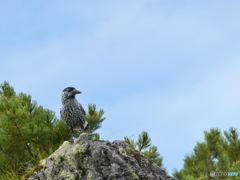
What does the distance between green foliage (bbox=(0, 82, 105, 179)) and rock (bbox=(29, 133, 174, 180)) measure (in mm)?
3255

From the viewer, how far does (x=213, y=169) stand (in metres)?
12.1

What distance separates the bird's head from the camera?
881 cm

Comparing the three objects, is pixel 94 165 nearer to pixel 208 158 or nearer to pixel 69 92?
pixel 69 92

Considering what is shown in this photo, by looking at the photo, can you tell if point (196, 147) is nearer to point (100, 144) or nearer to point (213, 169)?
point (213, 169)

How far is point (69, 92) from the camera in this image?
8.91 m

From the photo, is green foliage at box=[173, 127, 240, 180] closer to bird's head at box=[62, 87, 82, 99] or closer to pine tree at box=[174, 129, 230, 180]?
pine tree at box=[174, 129, 230, 180]

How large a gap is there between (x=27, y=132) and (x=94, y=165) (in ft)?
12.9

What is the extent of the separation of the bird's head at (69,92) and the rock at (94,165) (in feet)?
11.2

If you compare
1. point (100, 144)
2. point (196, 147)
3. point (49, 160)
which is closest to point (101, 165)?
point (100, 144)

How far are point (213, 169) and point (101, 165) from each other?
761 cm

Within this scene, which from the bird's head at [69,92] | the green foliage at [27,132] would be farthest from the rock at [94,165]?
the bird's head at [69,92]

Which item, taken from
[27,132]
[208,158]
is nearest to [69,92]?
[27,132]

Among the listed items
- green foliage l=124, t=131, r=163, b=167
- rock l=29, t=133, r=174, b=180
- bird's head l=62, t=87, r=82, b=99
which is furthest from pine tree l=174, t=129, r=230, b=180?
rock l=29, t=133, r=174, b=180

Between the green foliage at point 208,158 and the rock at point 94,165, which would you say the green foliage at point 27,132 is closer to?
the rock at point 94,165
